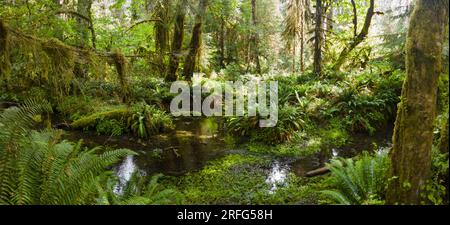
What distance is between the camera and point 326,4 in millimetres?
18812

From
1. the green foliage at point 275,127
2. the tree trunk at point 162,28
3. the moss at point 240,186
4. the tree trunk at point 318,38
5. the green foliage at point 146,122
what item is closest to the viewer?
the moss at point 240,186

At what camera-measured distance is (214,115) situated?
1384cm

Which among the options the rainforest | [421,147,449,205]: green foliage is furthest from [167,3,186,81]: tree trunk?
[421,147,449,205]: green foliage

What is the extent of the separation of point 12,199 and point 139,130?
7.38 meters

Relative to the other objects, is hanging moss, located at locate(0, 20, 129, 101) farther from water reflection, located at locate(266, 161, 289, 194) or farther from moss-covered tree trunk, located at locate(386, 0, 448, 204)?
moss-covered tree trunk, located at locate(386, 0, 448, 204)

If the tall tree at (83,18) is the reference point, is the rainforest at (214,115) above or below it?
below

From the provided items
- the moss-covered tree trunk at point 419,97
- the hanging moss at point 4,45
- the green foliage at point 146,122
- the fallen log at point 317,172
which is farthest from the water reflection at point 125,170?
the moss-covered tree trunk at point 419,97

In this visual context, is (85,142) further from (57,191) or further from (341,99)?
(341,99)

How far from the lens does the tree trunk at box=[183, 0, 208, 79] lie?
47.0ft

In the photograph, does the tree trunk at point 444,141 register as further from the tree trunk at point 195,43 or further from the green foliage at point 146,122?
the tree trunk at point 195,43

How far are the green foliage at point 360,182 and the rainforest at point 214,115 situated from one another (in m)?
0.02

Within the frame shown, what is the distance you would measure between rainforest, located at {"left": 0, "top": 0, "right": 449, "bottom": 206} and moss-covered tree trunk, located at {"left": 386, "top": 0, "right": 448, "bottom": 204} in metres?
0.01

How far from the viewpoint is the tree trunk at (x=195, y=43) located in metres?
14.3
